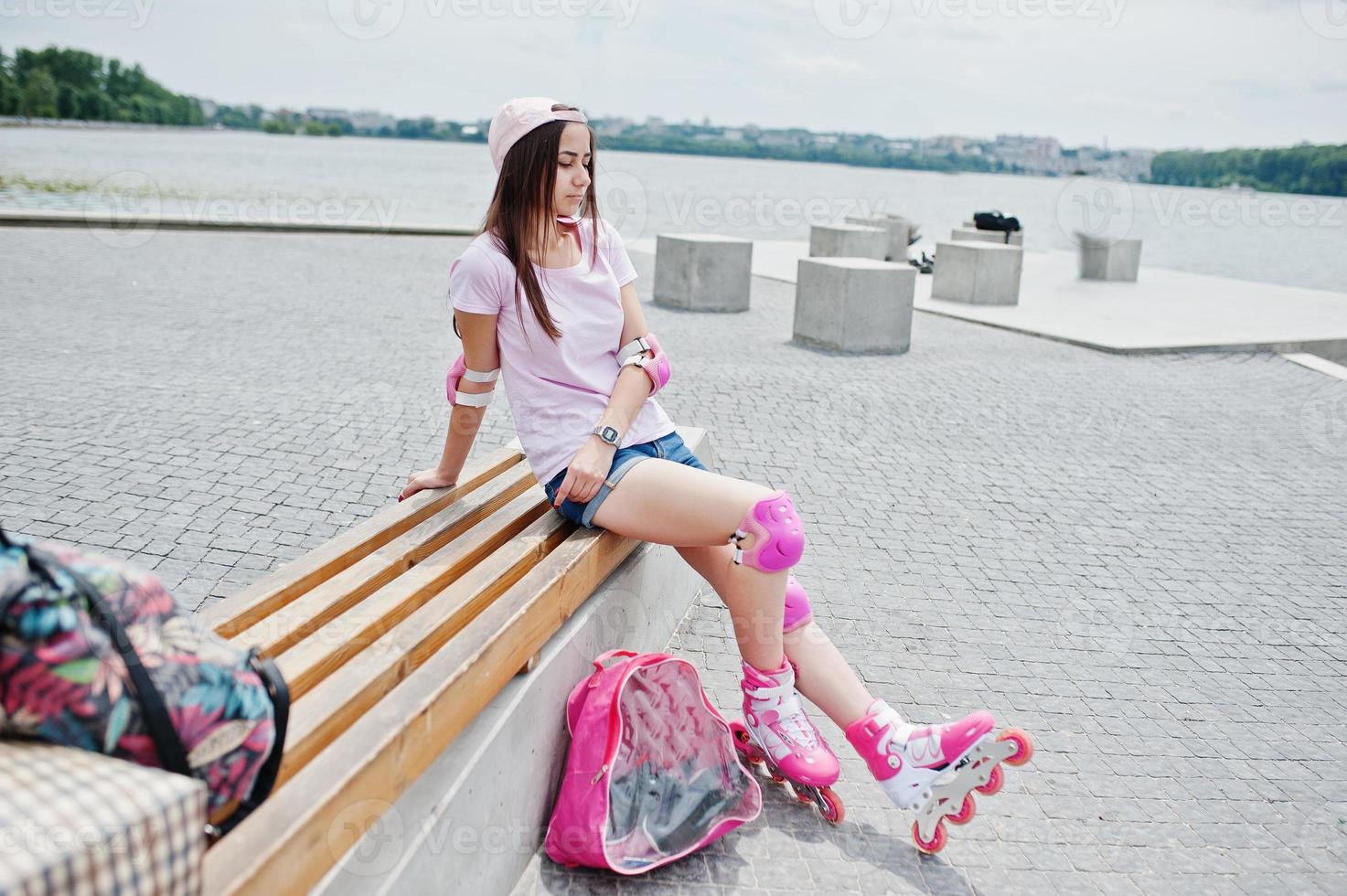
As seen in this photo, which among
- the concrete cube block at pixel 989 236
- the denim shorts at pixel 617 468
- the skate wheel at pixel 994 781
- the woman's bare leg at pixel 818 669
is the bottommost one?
the skate wheel at pixel 994 781

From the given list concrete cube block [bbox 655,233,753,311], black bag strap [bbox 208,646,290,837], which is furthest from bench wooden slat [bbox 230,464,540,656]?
concrete cube block [bbox 655,233,753,311]

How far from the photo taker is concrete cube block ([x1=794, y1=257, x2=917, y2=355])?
1020 centimetres

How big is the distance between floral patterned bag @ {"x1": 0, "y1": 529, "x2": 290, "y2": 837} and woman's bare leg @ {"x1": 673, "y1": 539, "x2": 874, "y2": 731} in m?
1.61

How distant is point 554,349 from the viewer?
3.25 metres

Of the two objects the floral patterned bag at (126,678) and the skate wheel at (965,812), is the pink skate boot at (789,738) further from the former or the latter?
the floral patterned bag at (126,678)

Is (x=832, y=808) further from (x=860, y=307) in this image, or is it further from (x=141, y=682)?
(x=860, y=307)

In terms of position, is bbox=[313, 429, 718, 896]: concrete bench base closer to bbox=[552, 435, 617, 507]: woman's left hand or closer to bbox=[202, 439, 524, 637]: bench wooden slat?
bbox=[552, 435, 617, 507]: woman's left hand

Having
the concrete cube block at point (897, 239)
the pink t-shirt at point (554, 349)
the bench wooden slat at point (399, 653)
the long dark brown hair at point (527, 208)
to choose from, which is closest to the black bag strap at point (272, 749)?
the bench wooden slat at point (399, 653)

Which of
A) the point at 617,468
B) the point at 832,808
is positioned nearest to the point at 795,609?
the point at 832,808

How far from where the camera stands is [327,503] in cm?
509

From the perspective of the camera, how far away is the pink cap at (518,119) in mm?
3143

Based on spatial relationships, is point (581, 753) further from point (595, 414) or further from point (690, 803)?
point (595, 414)

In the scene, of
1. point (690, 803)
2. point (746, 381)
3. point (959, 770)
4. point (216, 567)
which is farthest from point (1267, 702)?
point (746, 381)

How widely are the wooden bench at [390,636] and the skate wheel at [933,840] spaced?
3.28 feet
